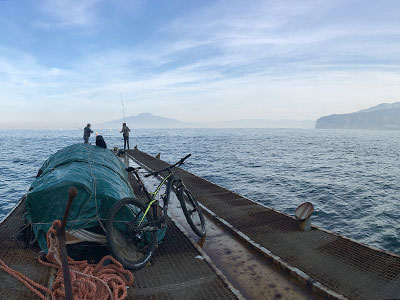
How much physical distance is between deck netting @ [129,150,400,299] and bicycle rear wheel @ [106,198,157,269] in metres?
3.24

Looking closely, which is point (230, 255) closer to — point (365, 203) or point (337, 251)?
point (337, 251)

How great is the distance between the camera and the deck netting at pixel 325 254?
5121 mm

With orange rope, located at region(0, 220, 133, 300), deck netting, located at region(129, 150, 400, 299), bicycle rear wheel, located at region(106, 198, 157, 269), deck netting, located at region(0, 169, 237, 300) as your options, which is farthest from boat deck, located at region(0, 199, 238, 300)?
deck netting, located at region(129, 150, 400, 299)

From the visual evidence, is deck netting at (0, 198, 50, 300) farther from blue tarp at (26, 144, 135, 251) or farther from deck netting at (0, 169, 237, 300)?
blue tarp at (26, 144, 135, 251)

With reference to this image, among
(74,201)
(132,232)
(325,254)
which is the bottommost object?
(325,254)

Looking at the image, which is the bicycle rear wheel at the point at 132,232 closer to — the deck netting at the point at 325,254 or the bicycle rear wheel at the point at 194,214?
the bicycle rear wheel at the point at 194,214

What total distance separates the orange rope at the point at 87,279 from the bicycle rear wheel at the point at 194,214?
2246mm

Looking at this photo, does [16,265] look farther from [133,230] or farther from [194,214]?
[194,214]

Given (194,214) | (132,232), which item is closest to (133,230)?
(132,232)

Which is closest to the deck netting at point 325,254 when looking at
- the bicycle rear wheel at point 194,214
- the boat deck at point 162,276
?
the bicycle rear wheel at point 194,214

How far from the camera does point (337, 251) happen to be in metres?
6.53

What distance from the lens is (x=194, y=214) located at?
24.7 ft

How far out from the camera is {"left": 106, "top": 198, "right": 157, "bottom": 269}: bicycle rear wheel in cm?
523

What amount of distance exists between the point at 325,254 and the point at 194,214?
11.8 ft
